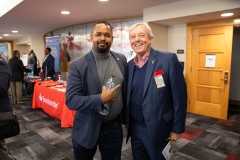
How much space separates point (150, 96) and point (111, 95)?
0.31 m

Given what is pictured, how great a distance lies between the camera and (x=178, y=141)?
2.99 meters

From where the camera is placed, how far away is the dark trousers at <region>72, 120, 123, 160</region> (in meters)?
1.41

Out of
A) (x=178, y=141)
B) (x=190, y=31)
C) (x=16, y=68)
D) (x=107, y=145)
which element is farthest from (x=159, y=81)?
(x=16, y=68)

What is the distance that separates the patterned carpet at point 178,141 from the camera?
2557 millimetres

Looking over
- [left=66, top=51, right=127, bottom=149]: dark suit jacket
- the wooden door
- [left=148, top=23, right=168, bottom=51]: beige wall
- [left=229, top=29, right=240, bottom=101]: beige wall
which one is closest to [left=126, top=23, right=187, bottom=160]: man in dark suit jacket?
[left=66, top=51, right=127, bottom=149]: dark suit jacket

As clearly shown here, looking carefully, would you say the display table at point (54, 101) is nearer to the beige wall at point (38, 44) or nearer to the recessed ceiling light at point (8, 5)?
the recessed ceiling light at point (8, 5)

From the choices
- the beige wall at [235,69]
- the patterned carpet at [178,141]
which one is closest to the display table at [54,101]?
the patterned carpet at [178,141]

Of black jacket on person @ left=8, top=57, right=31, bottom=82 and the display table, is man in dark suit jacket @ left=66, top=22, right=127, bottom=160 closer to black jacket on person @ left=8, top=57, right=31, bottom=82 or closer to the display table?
the display table

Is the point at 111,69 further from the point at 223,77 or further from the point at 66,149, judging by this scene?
the point at 223,77

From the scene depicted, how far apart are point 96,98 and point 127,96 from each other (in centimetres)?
33

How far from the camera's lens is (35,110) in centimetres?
475

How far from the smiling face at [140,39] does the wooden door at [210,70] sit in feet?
9.86

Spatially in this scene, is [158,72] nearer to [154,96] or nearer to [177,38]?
[154,96]

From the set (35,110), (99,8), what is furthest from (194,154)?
(35,110)
